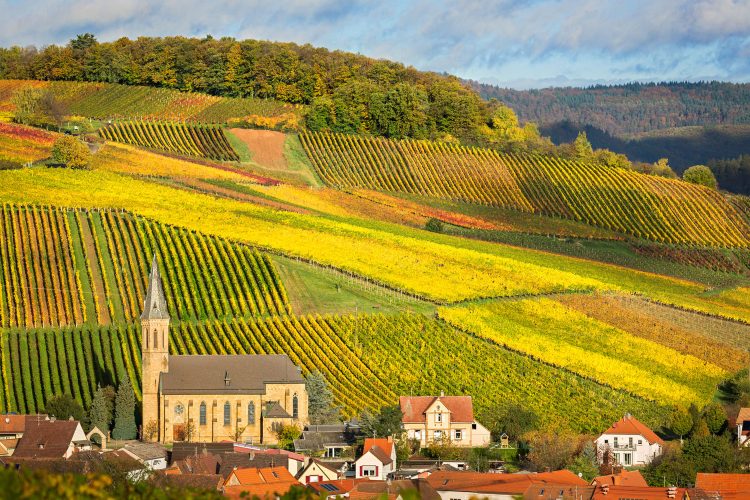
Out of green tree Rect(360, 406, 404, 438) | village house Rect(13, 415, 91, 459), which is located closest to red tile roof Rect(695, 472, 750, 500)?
green tree Rect(360, 406, 404, 438)

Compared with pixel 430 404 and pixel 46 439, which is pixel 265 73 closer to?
pixel 430 404

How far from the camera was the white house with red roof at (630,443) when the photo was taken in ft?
268

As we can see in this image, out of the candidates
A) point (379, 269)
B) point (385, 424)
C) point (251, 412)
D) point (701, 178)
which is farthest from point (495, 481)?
point (701, 178)

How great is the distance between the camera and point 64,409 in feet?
271

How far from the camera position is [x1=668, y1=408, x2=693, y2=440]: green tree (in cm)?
8575

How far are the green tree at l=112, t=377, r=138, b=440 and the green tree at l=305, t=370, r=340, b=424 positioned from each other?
927 cm

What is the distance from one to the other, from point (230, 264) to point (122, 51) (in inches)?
3433

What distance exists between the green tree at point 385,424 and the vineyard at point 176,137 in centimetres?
7498

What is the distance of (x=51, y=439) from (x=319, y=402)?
16.8 m

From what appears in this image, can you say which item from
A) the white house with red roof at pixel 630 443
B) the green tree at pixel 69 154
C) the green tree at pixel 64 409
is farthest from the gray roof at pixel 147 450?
the green tree at pixel 69 154

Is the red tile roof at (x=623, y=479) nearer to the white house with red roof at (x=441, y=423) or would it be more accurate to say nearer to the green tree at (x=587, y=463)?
the green tree at (x=587, y=463)

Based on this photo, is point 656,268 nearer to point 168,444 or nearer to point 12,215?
point 12,215

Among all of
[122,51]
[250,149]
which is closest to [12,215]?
[250,149]

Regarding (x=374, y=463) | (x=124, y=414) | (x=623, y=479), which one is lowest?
(x=623, y=479)
